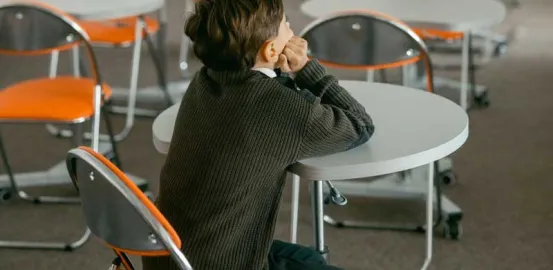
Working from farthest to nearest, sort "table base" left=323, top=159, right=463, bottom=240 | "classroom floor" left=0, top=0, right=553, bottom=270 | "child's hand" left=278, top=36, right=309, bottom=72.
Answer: "table base" left=323, top=159, right=463, bottom=240 < "classroom floor" left=0, top=0, right=553, bottom=270 < "child's hand" left=278, top=36, right=309, bottom=72

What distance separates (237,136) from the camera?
1.46m

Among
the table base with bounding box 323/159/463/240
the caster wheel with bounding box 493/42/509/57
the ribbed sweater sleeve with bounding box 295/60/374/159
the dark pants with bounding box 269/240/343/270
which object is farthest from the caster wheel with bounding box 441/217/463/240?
the caster wheel with bounding box 493/42/509/57

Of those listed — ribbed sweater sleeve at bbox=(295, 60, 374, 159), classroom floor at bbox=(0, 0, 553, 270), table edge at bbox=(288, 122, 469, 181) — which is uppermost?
ribbed sweater sleeve at bbox=(295, 60, 374, 159)

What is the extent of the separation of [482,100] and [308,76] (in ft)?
8.59

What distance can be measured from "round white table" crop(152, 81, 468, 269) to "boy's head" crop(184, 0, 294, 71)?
0.76ft

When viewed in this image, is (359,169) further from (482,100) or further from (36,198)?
(482,100)

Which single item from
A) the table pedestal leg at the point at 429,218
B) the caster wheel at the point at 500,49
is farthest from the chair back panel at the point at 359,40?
the caster wheel at the point at 500,49

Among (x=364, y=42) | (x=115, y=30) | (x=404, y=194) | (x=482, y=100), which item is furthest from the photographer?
(x=482, y=100)

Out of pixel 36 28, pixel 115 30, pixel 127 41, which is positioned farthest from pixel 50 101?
pixel 115 30

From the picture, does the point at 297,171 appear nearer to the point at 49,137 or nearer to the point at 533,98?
the point at 49,137

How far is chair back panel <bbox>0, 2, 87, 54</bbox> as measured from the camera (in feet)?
8.69

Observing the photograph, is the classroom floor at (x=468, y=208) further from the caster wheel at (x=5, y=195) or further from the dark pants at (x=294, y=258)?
the dark pants at (x=294, y=258)

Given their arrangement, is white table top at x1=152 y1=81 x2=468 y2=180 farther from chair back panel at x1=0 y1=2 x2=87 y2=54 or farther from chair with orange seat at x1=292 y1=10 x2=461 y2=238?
chair back panel at x1=0 y1=2 x2=87 y2=54

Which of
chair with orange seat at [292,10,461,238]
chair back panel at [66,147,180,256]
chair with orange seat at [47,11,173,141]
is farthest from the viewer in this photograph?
chair with orange seat at [47,11,173,141]
